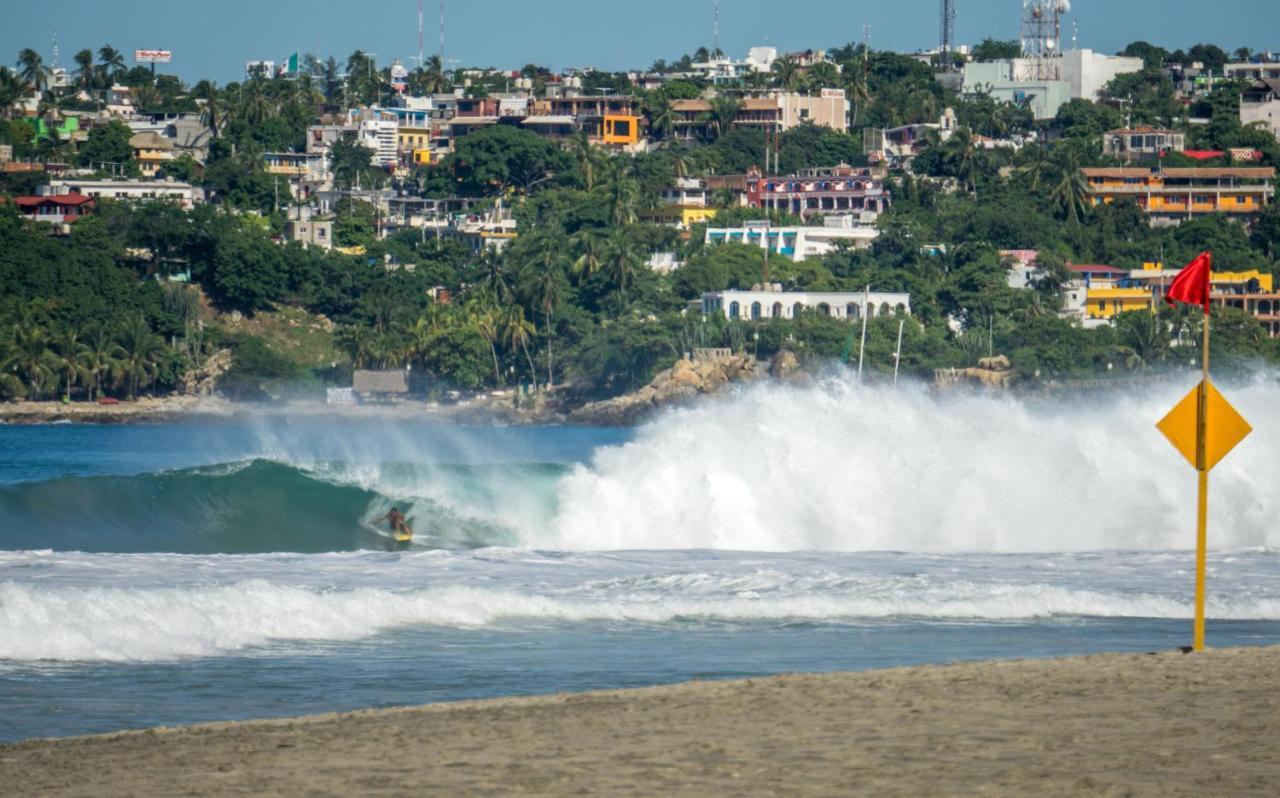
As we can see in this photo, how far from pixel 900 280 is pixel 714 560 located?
80.8 meters

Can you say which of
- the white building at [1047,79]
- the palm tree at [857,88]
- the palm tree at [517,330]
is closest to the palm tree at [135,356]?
the palm tree at [517,330]

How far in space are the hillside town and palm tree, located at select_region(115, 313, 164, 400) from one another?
0.57 ft

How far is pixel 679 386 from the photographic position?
94688 millimetres

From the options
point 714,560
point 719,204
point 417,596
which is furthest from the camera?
point 719,204

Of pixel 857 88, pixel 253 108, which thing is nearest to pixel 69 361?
pixel 253 108

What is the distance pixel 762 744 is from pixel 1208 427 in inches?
204

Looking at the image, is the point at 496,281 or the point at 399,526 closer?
the point at 399,526

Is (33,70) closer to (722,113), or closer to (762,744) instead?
(722,113)

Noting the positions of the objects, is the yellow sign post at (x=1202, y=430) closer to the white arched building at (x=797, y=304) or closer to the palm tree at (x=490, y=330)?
the white arched building at (x=797, y=304)

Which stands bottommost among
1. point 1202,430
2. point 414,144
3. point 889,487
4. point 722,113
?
point 889,487

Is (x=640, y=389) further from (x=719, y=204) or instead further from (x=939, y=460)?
(x=939, y=460)

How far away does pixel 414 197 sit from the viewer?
130m

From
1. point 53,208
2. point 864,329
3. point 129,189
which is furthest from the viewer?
point 129,189

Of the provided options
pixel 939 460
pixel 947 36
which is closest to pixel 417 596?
pixel 939 460
